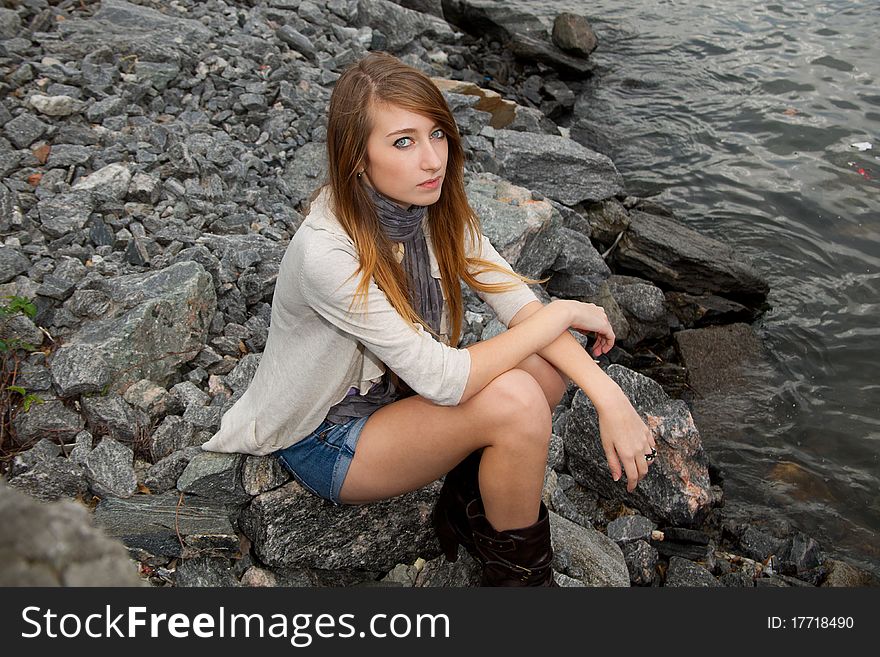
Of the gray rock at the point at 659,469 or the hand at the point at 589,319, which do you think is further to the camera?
the gray rock at the point at 659,469

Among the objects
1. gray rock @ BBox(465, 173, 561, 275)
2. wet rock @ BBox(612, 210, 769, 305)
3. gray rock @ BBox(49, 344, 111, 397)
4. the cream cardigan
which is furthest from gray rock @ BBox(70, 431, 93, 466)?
wet rock @ BBox(612, 210, 769, 305)

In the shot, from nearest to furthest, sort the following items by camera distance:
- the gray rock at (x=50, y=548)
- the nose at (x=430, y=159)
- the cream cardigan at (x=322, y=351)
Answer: the gray rock at (x=50, y=548) < the cream cardigan at (x=322, y=351) < the nose at (x=430, y=159)

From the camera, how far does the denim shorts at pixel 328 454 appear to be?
9.73ft

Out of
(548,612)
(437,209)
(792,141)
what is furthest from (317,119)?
(792,141)

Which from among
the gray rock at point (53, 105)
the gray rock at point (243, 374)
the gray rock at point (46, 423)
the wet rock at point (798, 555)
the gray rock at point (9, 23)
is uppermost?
the gray rock at point (9, 23)

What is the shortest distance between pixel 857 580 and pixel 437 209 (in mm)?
3088

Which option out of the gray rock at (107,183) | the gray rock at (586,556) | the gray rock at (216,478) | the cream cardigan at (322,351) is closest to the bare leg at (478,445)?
the cream cardigan at (322,351)

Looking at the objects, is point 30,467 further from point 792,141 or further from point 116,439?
point 792,141

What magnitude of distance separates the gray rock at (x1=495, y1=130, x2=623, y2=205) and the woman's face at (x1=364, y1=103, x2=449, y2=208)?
415 centimetres

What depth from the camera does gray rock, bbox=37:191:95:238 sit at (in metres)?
4.25

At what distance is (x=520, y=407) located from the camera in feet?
9.05

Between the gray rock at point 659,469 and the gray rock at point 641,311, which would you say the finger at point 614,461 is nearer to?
the gray rock at point 659,469

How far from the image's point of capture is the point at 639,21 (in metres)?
11.9

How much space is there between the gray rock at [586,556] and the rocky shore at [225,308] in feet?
0.05
